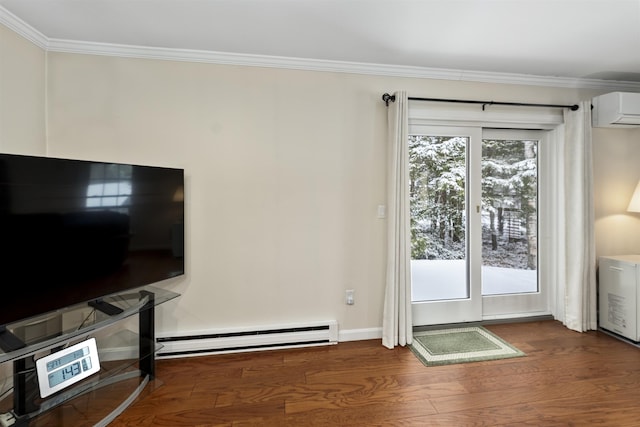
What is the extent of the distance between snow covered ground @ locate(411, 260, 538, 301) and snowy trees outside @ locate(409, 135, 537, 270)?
0.07m

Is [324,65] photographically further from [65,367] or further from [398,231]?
[65,367]

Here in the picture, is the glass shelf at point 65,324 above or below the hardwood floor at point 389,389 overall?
above

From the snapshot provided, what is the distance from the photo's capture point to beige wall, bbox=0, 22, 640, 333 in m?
2.43

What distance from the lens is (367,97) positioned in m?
2.79

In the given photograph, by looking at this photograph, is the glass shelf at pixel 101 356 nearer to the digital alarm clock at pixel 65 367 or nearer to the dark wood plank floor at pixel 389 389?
the digital alarm clock at pixel 65 367

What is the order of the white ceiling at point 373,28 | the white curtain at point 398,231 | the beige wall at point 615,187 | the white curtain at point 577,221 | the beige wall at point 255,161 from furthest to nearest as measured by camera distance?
the beige wall at point 615,187 < the white curtain at point 577,221 < the white curtain at point 398,231 < the beige wall at point 255,161 < the white ceiling at point 373,28

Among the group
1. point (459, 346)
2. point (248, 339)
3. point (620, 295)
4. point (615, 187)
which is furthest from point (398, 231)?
point (615, 187)

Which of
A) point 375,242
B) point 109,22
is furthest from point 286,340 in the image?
point 109,22

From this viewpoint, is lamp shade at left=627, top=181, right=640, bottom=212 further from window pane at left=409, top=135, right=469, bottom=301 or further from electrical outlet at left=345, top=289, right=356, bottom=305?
electrical outlet at left=345, top=289, right=356, bottom=305

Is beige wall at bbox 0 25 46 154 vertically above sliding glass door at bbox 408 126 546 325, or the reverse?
beige wall at bbox 0 25 46 154

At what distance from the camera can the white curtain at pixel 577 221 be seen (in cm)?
297

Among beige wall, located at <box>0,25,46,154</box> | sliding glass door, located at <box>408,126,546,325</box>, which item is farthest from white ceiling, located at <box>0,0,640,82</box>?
sliding glass door, located at <box>408,126,546,325</box>

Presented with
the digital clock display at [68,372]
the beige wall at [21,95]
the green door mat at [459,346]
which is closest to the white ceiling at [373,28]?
the beige wall at [21,95]

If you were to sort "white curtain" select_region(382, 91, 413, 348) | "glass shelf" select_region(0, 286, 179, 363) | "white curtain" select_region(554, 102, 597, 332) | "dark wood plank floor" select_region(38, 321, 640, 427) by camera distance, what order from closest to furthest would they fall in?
"glass shelf" select_region(0, 286, 179, 363)
"dark wood plank floor" select_region(38, 321, 640, 427)
"white curtain" select_region(382, 91, 413, 348)
"white curtain" select_region(554, 102, 597, 332)
